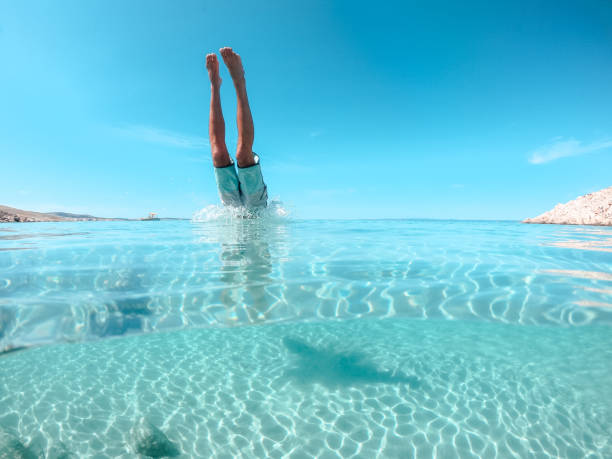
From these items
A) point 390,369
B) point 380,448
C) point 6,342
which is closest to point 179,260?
point 6,342

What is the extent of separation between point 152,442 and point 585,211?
20.7 metres

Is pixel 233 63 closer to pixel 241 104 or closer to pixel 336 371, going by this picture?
pixel 241 104

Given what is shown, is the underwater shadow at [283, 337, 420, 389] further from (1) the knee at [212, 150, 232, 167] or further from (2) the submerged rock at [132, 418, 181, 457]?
(1) the knee at [212, 150, 232, 167]

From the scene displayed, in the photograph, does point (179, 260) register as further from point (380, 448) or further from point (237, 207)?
point (237, 207)

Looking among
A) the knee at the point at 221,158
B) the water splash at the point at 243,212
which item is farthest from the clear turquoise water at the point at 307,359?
the water splash at the point at 243,212

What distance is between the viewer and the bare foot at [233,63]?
552 centimetres

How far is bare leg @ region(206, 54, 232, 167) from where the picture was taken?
5973 millimetres

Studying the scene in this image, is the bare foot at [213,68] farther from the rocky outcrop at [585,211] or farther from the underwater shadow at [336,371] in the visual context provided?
the rocky outcrop at [585,211]

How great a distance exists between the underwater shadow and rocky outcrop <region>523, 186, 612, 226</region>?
17.9 m

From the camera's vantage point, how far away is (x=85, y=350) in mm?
2551

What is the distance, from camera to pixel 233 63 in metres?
5.66

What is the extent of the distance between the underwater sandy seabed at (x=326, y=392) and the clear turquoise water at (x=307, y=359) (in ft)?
0.04

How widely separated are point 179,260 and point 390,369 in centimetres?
312

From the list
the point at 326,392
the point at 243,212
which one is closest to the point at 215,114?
the point at 243,212
